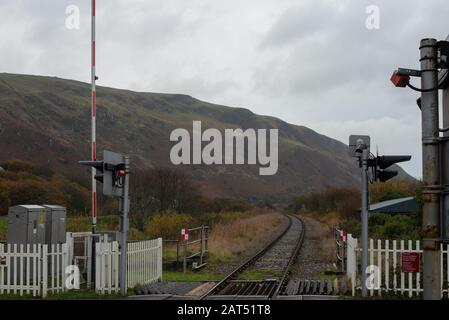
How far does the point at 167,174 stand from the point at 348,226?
43.7ft

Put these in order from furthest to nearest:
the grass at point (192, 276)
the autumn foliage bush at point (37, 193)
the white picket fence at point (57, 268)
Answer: the autumn foliage bush at point (37, 193) → the grass at point (192, 276) → the white picket fence at point (57, 268)

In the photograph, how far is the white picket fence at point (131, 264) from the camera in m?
13.2

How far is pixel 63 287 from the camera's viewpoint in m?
13.5

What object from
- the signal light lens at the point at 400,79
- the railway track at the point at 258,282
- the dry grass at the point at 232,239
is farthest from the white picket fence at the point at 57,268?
the dry grass at the point at 232,239

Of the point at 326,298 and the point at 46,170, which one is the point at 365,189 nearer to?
the point at 326,298

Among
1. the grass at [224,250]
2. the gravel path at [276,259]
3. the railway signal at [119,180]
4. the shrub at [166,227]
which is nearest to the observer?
the railway signal at [119,180]

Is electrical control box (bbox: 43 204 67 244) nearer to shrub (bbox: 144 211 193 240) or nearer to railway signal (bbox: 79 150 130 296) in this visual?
railway signal (bbox: 79 150 130 296)

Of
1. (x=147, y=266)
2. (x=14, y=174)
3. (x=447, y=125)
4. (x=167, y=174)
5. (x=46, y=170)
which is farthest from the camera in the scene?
(x=46, y=170)

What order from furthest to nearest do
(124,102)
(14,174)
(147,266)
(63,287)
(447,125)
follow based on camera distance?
(124,102) → (14,174) → (147,266) → (63,287) → (447,125)

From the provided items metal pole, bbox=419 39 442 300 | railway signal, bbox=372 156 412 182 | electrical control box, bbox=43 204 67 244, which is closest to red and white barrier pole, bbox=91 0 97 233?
electrical control box, bbox=43 204 67 244

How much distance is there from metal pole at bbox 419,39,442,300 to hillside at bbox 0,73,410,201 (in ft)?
236

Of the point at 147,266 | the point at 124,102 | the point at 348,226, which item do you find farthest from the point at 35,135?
the point at 147,266

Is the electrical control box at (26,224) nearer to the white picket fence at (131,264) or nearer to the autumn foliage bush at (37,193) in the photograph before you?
the white picket fence at (131,264)

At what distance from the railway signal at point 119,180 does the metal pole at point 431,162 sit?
24.5 ft
